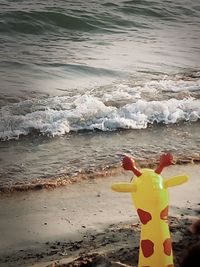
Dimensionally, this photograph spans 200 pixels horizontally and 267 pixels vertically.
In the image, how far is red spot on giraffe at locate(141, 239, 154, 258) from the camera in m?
2.90

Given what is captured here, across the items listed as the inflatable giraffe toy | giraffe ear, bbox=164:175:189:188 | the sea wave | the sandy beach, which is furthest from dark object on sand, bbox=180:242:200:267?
the sea wave

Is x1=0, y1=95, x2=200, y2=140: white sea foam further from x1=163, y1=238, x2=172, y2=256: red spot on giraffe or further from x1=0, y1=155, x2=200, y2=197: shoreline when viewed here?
x1=163, y1=238, x2=172, y2=256: red spot on giraffe

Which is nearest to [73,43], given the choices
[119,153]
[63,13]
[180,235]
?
[63,13]

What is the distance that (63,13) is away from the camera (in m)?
13.2

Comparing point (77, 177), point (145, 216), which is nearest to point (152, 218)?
point (145, 216)

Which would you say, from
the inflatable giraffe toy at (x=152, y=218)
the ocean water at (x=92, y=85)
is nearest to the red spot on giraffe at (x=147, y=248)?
the inflatable giraffe toy at (x=152, y=218)

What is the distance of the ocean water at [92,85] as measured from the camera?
234 inches

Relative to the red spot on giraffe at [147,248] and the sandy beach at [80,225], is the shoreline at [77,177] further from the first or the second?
the red spot on giraffe at [147,248]

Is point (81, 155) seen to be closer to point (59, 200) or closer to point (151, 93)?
point (59, 200)

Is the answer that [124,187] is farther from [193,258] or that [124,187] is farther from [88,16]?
[88,16]

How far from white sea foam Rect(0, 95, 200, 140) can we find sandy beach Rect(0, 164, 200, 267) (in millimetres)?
1687

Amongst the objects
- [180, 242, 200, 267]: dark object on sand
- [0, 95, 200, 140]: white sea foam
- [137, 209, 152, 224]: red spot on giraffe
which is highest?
[180, 242, 200, 267]: dark object on sand

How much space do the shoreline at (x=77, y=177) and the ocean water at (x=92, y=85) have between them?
76mm

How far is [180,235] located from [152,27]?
10.8m
